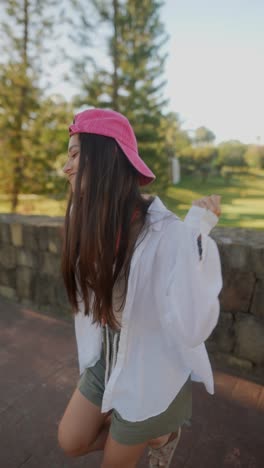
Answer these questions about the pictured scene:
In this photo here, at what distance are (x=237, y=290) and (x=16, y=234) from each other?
197 cm

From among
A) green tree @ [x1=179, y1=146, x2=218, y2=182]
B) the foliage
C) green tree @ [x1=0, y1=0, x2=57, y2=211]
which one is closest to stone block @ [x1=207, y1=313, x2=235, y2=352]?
green tree @ [x1=0, y1=0, x2=57, y2=211]

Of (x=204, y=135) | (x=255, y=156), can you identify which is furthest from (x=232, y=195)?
(x=204, y=135)

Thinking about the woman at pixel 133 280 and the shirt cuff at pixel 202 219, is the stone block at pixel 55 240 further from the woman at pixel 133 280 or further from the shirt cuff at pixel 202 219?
the shirt cuff at pixel 202 219

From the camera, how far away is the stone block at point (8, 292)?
3.12m

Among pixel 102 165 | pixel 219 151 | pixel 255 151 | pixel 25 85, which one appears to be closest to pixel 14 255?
pixel 102 165

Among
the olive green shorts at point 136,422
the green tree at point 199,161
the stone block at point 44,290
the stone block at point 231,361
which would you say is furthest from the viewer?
the green tree at point 199,161

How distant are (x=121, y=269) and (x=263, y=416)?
4.33 ft

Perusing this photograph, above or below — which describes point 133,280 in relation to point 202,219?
below

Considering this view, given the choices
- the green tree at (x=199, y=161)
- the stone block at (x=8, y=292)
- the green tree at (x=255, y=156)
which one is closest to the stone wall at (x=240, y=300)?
the stone block at (x=8, y=292)

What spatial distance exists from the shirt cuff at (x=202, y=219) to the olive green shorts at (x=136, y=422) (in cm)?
58

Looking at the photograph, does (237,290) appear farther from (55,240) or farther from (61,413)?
(55,240)

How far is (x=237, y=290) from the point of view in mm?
1973

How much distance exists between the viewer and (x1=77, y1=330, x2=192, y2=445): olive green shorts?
1037 millimetres

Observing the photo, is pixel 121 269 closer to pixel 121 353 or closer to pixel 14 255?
pixel 121 353
